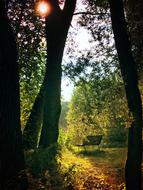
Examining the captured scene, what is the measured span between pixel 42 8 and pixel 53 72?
9.75 feet

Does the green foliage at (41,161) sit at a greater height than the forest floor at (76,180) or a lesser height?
greater

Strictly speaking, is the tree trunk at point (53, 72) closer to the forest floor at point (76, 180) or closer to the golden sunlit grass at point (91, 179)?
the golden sunlit grass at point (91, 179)

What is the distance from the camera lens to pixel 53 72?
1802 centimetres

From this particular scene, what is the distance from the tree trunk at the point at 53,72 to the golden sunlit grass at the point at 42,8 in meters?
0.19

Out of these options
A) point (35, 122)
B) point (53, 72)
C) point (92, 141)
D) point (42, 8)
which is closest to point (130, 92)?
point (53, 72)

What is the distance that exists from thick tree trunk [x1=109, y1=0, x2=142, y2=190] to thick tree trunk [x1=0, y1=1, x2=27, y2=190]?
3.70 meters

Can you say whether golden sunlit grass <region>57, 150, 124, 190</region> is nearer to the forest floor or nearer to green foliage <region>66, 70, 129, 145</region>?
the forest floor

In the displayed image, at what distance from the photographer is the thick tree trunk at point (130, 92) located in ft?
41.1

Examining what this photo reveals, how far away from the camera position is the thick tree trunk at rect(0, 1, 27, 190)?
1014 cm

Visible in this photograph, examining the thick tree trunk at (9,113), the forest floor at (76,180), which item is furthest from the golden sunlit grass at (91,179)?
the thick tree trunk at (9,113)

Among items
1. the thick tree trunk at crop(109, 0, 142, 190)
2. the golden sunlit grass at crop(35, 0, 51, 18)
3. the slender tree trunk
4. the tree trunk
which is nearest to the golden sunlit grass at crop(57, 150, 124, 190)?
the thick tree trunk at crop(109, 0, 142, 190)

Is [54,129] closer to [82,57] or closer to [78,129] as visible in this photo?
[82,57]

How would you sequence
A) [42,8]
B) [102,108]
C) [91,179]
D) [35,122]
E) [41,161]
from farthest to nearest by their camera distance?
[102,108] → [35,122] → [42,8] → [91,179] → [41,161]

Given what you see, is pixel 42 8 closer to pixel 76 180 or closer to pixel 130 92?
pixel 130 92
